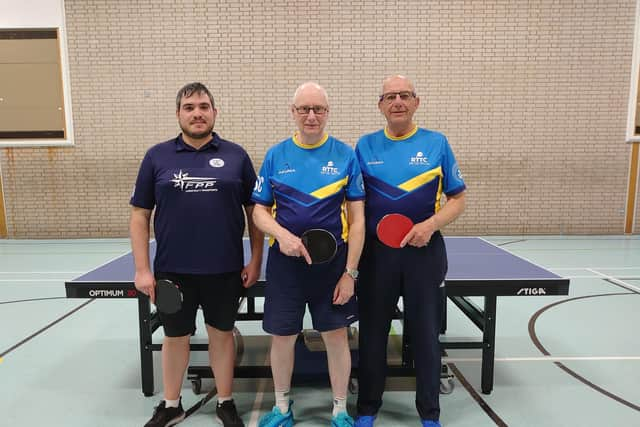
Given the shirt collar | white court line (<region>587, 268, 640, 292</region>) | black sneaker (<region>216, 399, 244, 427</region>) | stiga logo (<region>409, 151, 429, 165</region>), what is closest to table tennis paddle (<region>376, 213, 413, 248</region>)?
stiga logo (<region>409, 151, 429, 165</region>)

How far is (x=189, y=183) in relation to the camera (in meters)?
2.12

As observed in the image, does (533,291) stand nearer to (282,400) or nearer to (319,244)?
(319,244)

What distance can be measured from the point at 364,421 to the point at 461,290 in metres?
0.95

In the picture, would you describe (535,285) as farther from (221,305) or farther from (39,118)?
(39,118)

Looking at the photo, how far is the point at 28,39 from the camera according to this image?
25.4 ft

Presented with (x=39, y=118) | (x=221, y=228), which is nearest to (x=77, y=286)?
(x=221, y=228)

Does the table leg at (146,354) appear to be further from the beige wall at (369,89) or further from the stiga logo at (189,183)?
the beige wall at (369,89)

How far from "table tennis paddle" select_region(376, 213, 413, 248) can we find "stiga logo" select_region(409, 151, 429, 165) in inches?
10.8

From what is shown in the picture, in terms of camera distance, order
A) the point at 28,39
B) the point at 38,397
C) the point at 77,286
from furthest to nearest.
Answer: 1. the point at 28,39
2. the point at 38,397
3. the point at 77,286

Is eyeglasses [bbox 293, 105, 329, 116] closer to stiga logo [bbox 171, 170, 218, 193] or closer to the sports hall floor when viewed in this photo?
stiga logo [bbox 171, 170, 218, 193]

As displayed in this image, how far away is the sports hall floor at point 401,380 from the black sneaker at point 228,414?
11 centimetres

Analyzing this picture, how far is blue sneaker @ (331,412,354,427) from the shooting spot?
233 cm

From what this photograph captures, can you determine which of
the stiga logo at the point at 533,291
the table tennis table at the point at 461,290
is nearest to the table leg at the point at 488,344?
the table tennis table at the point at 461,290

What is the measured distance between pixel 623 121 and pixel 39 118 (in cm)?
1075
